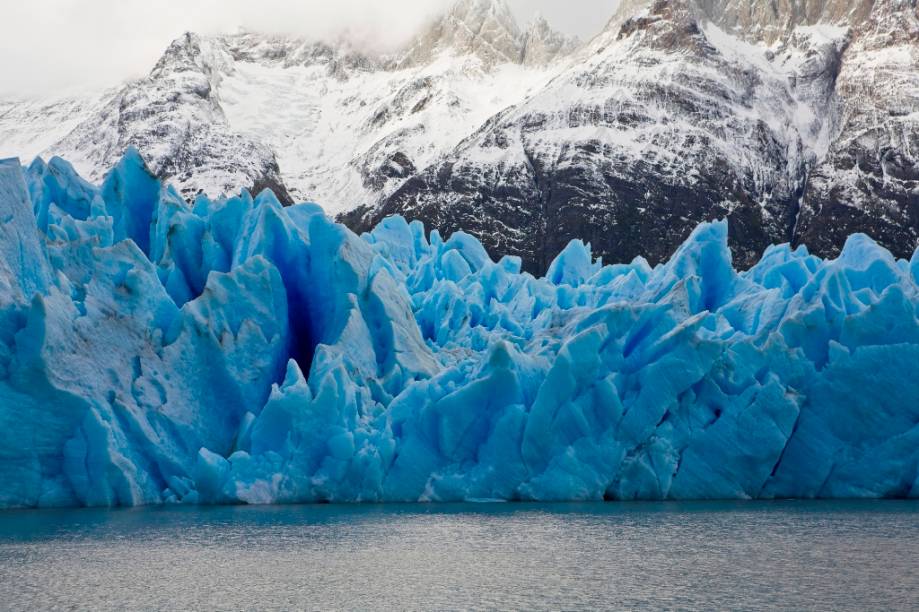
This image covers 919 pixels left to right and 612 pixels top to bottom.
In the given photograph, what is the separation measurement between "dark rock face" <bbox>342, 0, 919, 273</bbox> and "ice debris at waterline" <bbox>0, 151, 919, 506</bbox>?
44.8 metres

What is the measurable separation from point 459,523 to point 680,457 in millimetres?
5910

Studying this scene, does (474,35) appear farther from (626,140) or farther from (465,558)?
(465,558)

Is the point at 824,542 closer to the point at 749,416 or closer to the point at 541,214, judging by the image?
the point at 749,416

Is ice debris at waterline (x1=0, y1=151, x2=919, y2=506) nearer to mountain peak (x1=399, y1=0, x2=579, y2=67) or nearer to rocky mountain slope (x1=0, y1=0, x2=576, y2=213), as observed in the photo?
rocky mountain slope (x1=0, y1=0, x2=576, y2=213)

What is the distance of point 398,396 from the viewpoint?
26.0 metres

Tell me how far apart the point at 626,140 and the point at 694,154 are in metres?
4.35

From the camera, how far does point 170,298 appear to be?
87.7 feet

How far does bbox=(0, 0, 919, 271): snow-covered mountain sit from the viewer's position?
73.5 meters

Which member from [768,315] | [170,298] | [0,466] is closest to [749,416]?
[768,315]

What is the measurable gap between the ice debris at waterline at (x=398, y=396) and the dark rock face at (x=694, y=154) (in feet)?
147

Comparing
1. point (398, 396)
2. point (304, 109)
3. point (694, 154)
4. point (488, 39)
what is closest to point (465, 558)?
point (398, 396)

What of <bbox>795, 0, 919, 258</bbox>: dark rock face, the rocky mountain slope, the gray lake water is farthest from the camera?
the rocky mountain slope

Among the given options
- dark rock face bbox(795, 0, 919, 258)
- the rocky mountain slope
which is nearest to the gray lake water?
dark rock face bbox(795, 0, 919, 258)

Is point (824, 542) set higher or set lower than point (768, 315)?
lower
